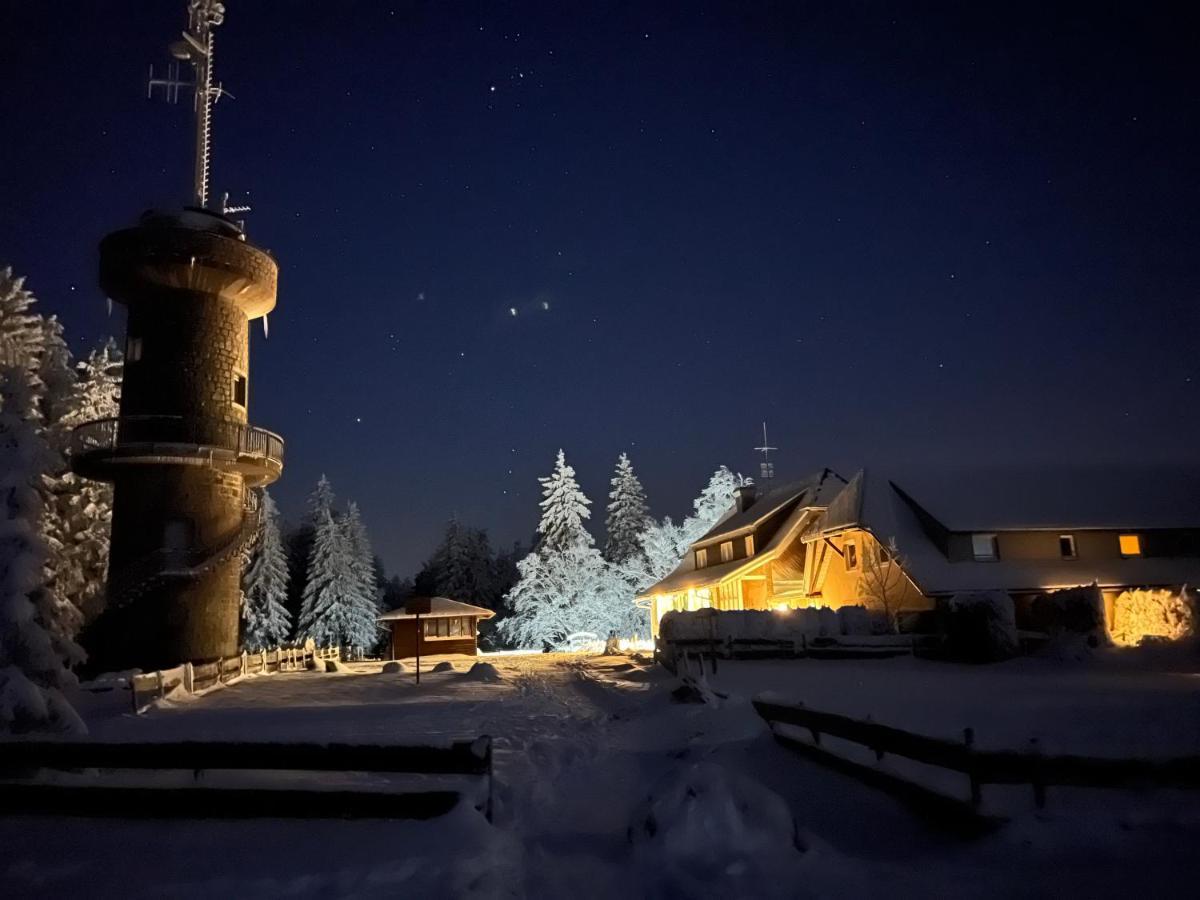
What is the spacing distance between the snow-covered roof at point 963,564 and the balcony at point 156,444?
86.3ft

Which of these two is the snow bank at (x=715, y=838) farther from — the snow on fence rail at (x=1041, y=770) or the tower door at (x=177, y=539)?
the tower door at (x=177, y=539)

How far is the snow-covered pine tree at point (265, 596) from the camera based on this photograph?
5897 centimetres

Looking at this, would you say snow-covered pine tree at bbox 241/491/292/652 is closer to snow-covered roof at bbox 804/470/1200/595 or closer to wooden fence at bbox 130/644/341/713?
wooden fence at bbox 130/644/341/713

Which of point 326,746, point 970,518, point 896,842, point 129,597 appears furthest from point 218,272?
point 970,518

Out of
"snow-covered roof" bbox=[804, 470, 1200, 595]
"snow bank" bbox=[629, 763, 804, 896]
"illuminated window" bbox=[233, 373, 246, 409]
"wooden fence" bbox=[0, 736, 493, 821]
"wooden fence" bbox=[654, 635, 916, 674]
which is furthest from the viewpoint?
"snow-covered roof" bbox=[804, 470, 1200, 595]

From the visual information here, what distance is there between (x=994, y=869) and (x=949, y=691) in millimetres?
12745

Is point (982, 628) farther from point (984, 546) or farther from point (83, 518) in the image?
point (83, 518)

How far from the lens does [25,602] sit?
13.1m

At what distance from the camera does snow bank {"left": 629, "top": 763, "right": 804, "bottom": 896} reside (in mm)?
6633

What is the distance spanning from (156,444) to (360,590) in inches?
1643

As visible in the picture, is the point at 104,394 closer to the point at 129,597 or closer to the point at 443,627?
the point at 129,597

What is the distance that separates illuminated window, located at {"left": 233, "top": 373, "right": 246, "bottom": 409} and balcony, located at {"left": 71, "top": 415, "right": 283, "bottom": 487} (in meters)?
1.21

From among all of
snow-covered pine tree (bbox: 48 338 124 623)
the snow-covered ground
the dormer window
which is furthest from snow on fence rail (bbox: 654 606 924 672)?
snow-covered pine tree (bbox: 48 338 124 623)

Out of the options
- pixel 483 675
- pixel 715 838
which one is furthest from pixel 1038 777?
pixel 483 675
